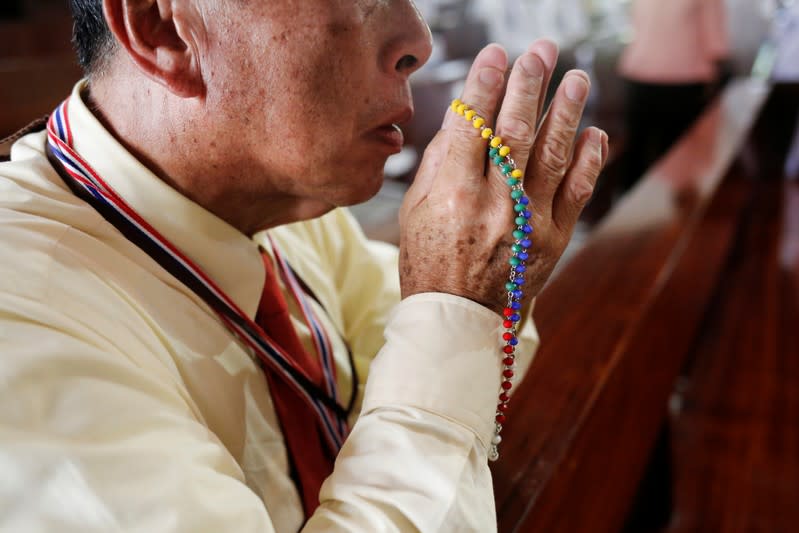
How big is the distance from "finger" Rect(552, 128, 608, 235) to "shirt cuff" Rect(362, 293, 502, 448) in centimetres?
→ 17

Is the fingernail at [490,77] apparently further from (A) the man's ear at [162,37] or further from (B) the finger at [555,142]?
(A) the man's ear at [162,37]

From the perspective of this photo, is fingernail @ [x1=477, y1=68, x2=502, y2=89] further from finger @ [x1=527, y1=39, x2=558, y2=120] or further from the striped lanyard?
the striped lanyard

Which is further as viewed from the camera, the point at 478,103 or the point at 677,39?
the point at 677,39

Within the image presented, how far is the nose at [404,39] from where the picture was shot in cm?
80

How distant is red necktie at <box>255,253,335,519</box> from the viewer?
34.0 inches

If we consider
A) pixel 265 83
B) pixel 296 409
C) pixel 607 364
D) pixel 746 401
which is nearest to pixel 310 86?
pixel 265 83

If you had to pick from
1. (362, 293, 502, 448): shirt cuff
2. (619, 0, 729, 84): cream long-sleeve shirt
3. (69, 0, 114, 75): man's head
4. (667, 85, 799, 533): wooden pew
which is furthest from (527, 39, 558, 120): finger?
(619, 0, 729, 84): cream long-sleeve shirt

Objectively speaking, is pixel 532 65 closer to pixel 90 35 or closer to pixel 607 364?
pixel 90 35

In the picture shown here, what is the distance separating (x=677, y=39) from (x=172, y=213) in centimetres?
410

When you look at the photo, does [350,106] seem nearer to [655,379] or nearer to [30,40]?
[655,379]

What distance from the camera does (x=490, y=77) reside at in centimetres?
81

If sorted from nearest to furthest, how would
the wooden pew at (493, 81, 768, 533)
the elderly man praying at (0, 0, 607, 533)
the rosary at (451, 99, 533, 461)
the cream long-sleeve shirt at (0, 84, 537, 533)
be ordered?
the cream long-sleeve shirt at (0, 84, 537, 533), the elderly man praying at (0, 0, 607, 533), the rosary at (451, 99, 533, 461), the wooden pew at (493, 81, 768, 533)

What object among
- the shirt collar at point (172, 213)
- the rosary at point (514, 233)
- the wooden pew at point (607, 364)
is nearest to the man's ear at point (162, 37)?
the shirt collar at point (172, 213)

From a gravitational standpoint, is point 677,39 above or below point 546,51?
below
